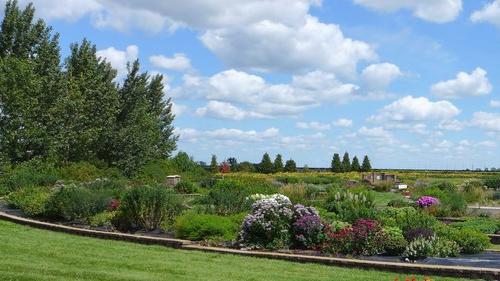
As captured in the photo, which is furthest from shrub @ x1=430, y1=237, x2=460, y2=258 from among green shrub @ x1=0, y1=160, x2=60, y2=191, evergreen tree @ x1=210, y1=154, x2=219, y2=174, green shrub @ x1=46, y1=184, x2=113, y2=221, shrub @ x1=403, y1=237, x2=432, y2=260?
evergreen tree @ x1=210, y1=154, x2=219, y2=174

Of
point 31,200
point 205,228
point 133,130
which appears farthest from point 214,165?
point 205,228

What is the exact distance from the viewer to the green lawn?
920 cm

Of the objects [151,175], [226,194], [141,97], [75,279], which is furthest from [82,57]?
[75,279]

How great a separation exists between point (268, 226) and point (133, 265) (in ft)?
11.4

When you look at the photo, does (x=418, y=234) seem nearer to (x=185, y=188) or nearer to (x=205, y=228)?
(x=205, y=228)

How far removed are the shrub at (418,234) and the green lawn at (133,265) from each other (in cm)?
222

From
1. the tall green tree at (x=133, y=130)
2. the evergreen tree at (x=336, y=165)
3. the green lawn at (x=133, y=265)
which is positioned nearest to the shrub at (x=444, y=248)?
the green lawn at (x=133, y=265)

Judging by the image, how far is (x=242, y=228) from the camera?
43.7ft

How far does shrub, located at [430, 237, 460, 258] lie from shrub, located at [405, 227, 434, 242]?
0.61 ft

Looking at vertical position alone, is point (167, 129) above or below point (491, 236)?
above

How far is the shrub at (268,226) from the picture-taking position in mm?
12938

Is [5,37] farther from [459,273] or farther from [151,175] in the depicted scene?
[459,273]

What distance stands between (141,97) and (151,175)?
275 inches

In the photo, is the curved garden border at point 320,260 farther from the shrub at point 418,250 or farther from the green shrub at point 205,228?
the shrub at point 418,250
